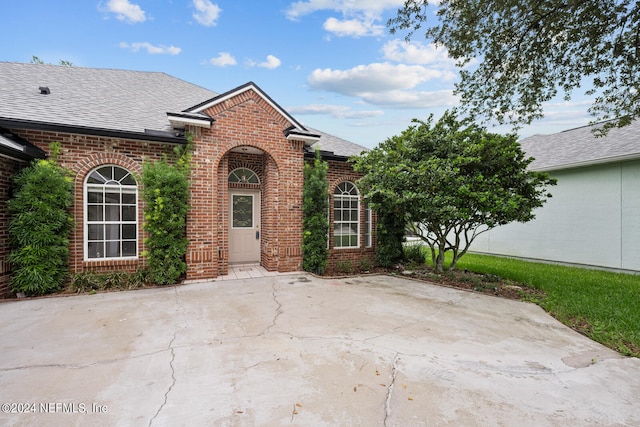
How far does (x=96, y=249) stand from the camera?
6375 mm

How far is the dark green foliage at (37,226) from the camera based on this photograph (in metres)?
5.34

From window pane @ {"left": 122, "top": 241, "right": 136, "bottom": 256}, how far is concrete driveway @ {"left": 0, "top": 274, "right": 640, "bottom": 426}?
1.50 m

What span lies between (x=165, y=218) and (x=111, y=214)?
1.45 m

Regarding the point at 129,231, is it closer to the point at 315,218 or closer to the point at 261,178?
the point at 261,178

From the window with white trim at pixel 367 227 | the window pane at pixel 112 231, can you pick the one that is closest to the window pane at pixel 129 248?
the window pane at pixel 112 231

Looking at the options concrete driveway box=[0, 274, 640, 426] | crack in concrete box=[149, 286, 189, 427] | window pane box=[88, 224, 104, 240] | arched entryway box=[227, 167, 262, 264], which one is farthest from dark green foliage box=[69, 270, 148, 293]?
arched entryway box=[227, 167, 262, 264]

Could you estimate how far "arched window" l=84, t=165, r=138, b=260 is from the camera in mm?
6312

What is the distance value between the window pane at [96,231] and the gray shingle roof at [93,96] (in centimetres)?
225

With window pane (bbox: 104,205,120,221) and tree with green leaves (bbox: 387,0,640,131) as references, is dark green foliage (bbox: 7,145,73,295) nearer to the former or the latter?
window pane (bbox: 104,205,120,221)

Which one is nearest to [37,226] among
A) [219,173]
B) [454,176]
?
[219,173]

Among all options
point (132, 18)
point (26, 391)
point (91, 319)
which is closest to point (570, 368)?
point (26, 391)

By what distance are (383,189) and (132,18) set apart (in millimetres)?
8968

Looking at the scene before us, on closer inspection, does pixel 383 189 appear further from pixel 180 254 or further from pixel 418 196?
pixel 180 254

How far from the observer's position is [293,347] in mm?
3494
